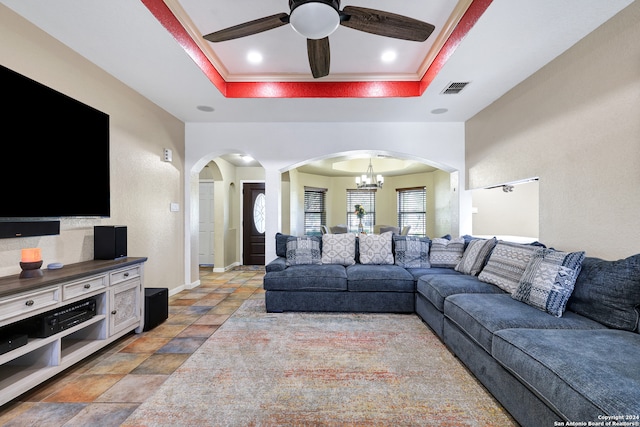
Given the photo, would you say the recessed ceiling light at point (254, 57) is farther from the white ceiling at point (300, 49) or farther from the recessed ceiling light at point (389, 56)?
the recessed ceiling light at point (389, 56)

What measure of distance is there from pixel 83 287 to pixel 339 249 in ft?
9.00

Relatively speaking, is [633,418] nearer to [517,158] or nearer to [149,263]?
[517,158]

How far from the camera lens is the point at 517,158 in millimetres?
3246

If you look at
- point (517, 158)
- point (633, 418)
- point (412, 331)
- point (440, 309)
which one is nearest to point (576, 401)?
point (633, 418)

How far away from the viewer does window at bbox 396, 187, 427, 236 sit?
8.06 m

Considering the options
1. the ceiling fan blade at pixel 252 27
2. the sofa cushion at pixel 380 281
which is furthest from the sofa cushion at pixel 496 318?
the ceiling fan blade at pixel 252 27

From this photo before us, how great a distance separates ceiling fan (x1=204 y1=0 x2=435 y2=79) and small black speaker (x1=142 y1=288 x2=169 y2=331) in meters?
2.51

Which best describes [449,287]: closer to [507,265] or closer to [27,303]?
[507,265]

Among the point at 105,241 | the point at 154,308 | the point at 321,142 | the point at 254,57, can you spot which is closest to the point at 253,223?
the point at 321,142

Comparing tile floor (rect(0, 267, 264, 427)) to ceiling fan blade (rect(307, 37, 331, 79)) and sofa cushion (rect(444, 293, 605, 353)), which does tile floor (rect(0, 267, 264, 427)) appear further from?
ceiling fan blade (rect(307, 37, 331, 79))

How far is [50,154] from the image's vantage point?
227cm

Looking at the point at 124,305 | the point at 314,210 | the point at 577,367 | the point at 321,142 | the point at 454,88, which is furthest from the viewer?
the point at 314,210

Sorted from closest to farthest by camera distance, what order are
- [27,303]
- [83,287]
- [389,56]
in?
[27,303] < [83,287] < [389,56]

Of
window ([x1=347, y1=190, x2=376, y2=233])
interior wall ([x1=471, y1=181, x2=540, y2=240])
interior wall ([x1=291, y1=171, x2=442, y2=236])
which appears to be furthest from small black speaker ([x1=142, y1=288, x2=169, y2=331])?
window ([x1=347, y1=190, x2=376, y2=233])
